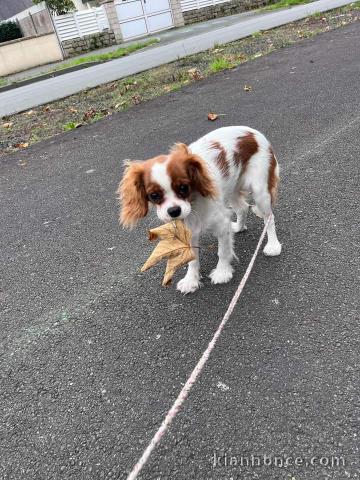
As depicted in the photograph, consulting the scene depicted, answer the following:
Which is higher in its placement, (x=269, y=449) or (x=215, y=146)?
(x=215, y=146)

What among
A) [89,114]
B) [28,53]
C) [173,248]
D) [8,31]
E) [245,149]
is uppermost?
[8,31]

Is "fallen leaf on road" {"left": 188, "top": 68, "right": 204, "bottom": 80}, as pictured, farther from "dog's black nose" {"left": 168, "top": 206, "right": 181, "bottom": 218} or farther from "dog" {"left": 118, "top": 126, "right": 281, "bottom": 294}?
"dog's black nose" {"left": 168, "top": 206, "right": 181, "bottom": 218}

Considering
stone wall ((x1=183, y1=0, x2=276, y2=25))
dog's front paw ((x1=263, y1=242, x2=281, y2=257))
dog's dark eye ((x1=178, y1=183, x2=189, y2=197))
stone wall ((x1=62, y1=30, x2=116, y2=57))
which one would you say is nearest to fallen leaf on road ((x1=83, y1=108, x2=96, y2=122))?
dog's front paw ((x1=263, y1=242, x2=281, y2=257))

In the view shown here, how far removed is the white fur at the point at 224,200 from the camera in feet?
9.21

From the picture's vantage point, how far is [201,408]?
217 centimetres

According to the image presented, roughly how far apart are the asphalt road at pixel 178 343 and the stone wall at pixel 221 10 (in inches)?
921

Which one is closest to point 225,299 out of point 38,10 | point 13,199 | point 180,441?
point 180,441

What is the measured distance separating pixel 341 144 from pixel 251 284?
271cm

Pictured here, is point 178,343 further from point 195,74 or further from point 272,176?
point 195,74

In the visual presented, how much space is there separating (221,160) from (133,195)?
686 millimetres

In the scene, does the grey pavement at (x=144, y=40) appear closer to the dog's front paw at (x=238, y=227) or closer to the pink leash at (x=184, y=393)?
the dog's front paw at (x=238, y=227)

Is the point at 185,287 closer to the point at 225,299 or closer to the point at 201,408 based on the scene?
the point at 225,299

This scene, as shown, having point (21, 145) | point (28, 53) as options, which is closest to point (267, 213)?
point (21, 145)

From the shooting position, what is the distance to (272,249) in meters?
3.25
